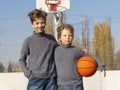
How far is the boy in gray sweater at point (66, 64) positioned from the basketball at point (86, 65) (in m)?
0.06

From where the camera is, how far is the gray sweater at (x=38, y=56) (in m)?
5.66

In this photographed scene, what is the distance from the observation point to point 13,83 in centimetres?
1309

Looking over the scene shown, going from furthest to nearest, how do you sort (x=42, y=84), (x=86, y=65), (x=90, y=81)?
(x=90, y=81) < (x=86, y=65) < (x=42, y=84)

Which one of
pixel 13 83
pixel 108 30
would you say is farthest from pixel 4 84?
pixel 108 30

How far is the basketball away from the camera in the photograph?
5866 millimetres

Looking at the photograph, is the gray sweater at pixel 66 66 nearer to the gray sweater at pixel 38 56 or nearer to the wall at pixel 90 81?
the gray sweater at pixel 38 56

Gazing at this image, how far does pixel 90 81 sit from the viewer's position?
13.6 metres

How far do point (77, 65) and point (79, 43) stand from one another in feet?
64.8

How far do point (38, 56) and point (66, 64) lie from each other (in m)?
0.39

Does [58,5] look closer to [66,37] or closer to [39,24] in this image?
[66,37]

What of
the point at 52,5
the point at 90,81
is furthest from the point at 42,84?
the point at 90,81

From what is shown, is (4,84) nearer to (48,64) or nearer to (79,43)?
(48,64)

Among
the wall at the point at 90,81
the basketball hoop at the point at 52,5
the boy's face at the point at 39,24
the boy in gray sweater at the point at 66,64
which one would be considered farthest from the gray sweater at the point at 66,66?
the wall at the point at 90,81

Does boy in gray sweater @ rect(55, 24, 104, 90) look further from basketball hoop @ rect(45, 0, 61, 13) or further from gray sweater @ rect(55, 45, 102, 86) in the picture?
basketball hoop @ rect(45, 0, 61, 13)
